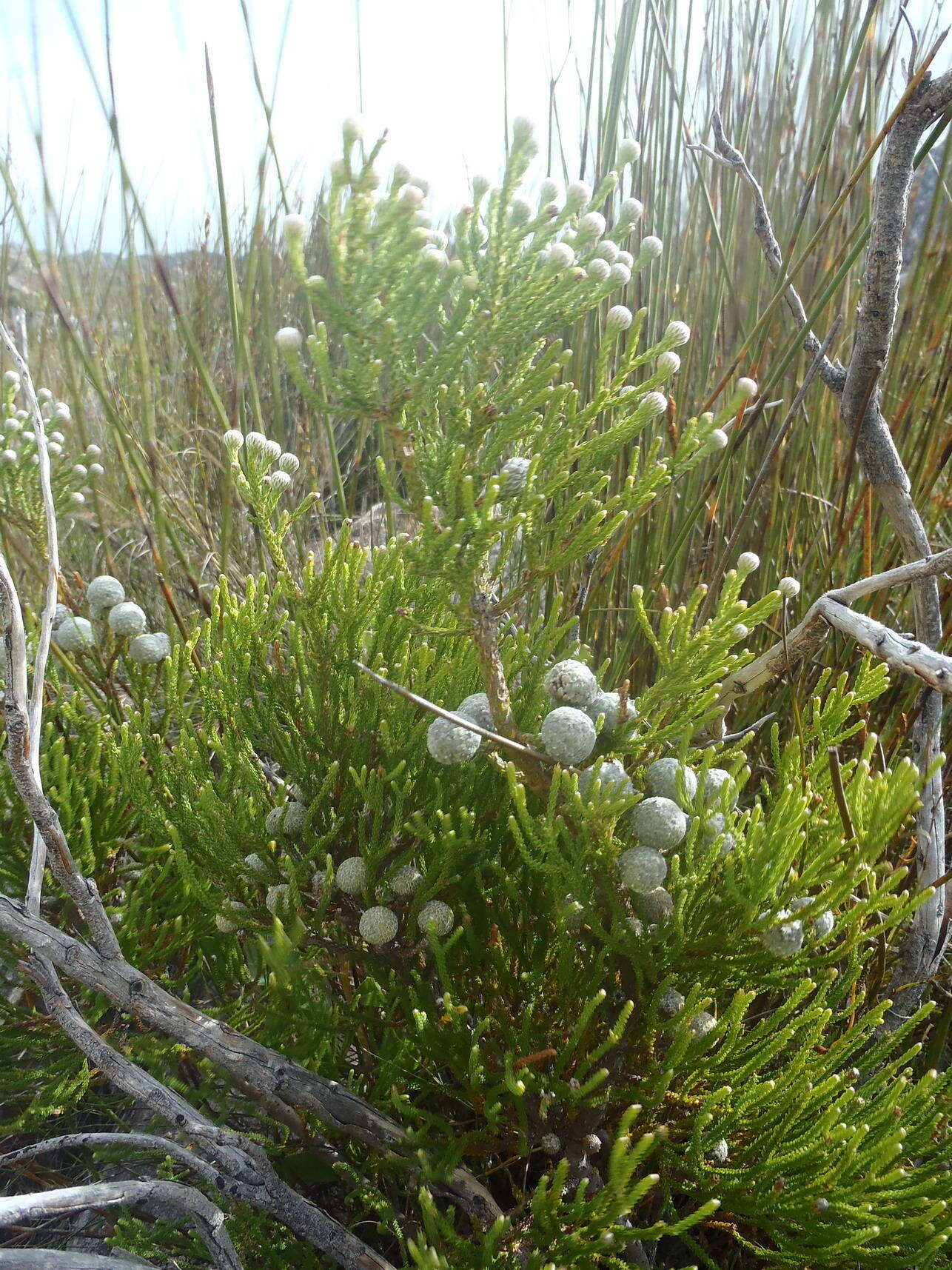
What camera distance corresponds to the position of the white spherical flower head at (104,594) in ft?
2.82

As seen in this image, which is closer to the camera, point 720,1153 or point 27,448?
point 720,1153

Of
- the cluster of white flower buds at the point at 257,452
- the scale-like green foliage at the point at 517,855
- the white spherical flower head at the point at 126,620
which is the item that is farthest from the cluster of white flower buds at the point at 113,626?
the cluster of white flower buds at the point at 257,452

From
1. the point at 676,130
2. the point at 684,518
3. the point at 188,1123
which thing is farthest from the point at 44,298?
the point at 188,1123

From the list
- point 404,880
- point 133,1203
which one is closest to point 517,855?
point 404,880

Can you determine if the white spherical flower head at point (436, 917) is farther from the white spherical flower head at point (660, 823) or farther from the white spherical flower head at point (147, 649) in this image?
the white spherical flower head at point (147, 649)

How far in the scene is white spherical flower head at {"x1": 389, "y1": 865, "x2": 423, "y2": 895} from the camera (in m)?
0.61

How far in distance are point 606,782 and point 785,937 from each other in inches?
5.8

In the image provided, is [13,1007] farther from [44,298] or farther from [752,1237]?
[44,298]

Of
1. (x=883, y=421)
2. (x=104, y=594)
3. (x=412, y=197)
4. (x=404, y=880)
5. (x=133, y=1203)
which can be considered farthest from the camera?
(x=104, y=594)

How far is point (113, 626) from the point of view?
83 cm

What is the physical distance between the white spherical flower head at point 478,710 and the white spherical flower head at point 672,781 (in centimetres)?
12

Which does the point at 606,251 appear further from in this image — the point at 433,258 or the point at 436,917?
the point at 436,917

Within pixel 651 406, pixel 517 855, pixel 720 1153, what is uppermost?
pixel 651 406

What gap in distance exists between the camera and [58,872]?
1.94ft
